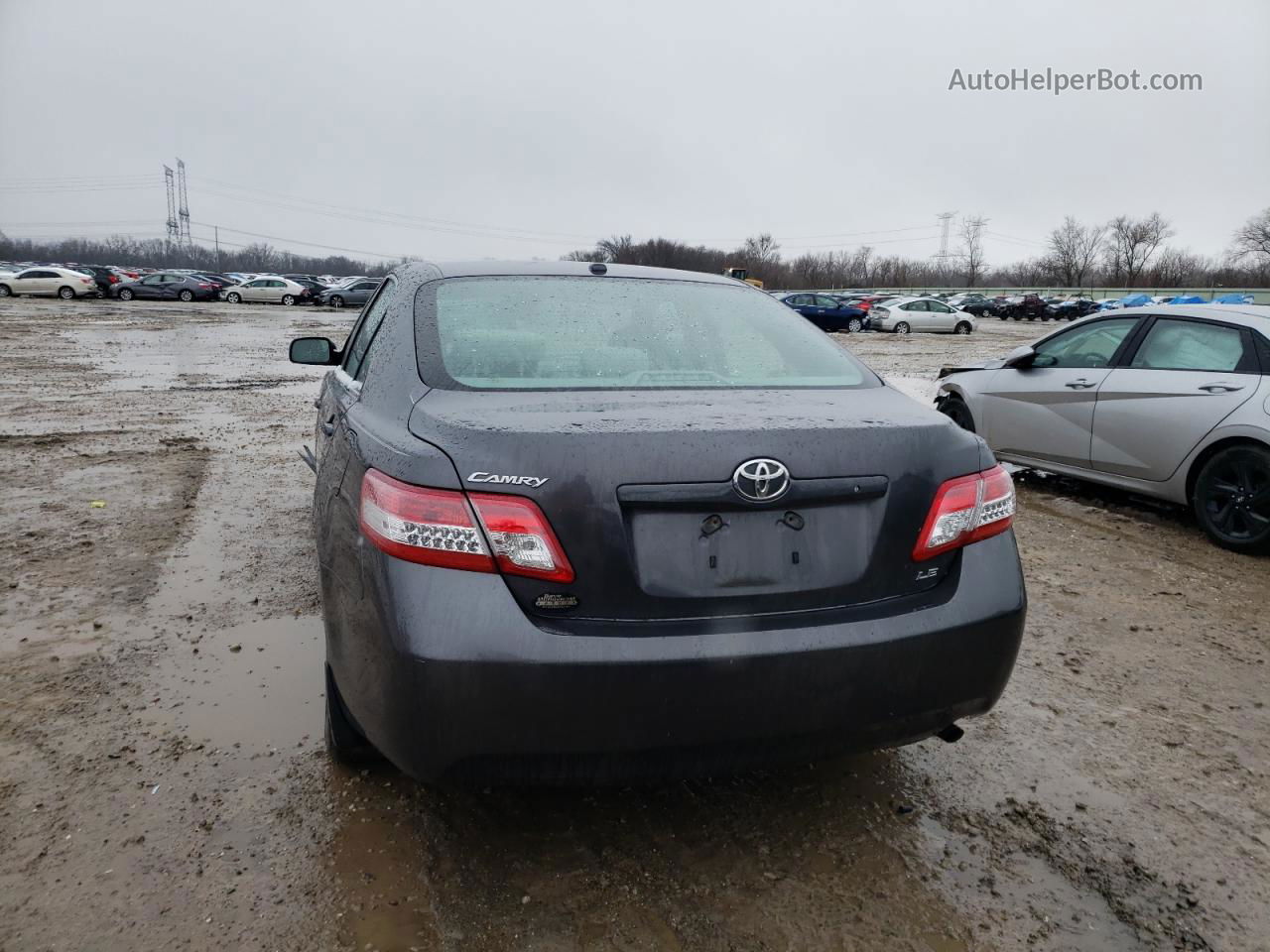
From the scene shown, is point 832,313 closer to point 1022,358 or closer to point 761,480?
point 1022,358

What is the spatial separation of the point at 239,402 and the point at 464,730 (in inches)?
Result: 406

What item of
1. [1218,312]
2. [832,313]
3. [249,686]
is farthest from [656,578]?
[832,313]

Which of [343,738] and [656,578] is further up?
[656,578]

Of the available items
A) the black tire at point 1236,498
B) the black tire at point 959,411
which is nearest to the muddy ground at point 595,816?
the black tire at point 1236,498

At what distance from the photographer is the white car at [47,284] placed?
137 ft

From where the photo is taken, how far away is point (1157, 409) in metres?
5.69

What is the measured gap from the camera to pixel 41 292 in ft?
140

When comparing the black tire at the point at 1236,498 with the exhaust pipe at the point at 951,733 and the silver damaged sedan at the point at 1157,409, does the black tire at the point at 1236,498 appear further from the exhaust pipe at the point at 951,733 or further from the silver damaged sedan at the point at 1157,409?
the exhaust pipe at the point at 951,733

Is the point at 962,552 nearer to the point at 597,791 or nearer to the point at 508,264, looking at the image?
the point at 597,791

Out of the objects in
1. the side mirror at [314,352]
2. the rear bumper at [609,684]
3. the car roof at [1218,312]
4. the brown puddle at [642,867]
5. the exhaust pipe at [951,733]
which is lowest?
the brown puddle at [642,867]

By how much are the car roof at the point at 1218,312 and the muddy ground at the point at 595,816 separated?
1.92 metres

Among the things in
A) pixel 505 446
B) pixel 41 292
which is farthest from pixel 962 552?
pixel 41 292

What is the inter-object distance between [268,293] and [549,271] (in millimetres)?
49792

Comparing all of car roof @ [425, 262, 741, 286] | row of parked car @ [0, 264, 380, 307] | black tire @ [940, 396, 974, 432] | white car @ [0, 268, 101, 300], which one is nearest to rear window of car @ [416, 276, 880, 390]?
car roof @ [425, 262, 741, 286]
